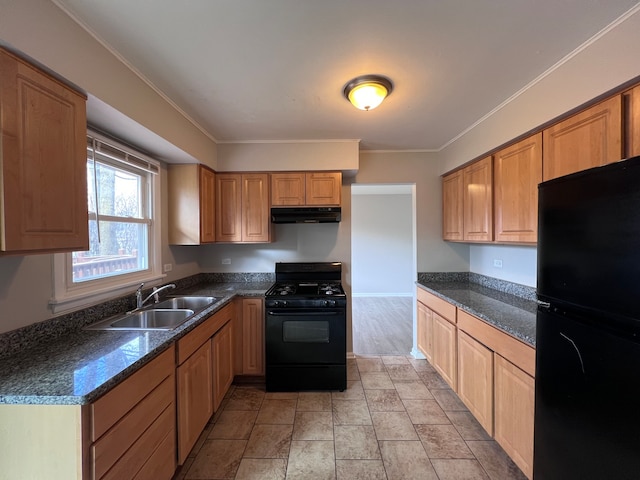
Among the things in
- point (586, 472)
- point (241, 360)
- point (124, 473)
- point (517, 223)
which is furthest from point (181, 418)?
point (517, 223)

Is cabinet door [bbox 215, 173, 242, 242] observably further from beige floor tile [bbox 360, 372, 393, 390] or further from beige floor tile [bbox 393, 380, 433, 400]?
beige floor tile [bbox 393, 380, 433, 400]

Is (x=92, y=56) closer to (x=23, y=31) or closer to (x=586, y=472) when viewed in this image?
(x=23, y=31)

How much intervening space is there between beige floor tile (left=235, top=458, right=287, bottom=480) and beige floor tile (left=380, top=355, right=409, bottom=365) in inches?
67.3

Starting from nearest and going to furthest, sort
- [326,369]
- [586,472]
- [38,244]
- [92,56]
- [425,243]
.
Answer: [586,472], [38,244], [92,56], [326,369], [425,243]

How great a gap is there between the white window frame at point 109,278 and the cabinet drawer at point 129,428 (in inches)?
29.6

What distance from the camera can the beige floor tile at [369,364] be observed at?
2.85 meters

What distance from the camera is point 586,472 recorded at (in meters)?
0.93

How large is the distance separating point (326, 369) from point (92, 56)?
9.09 ft

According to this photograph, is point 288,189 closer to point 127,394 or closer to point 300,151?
point 300,151

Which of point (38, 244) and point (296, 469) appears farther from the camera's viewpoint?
point (296, 469)

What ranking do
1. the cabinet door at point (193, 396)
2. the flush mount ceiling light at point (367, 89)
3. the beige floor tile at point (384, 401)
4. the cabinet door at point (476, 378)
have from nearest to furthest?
1. the cabinet door at point (193, 396)
2. the flush mount ceiling light at point (367, 89)
3. the cabinet door at point (476, 378)
4. the beige floor tile at point (384, 401)

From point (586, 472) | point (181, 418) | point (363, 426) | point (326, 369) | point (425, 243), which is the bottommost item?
point (363, 426)

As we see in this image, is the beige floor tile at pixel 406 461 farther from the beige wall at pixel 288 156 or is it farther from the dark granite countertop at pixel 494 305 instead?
the beige wall at pixel 288 156

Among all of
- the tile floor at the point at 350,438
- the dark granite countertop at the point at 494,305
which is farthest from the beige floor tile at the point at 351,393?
the dark granite countertop at the point at 494,305
